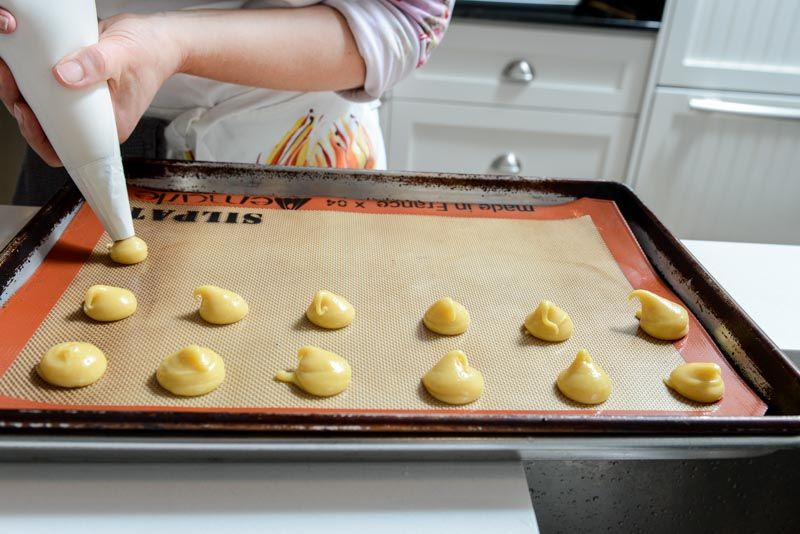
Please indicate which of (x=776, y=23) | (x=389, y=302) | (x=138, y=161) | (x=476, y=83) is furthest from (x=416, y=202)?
(x=776, y=23)

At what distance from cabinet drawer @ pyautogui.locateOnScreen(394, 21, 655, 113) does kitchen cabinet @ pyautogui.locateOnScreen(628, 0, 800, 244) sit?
6 centimetres

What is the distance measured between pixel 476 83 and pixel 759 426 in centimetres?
120

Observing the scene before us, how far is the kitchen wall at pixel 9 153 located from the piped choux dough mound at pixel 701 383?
1.01 meters

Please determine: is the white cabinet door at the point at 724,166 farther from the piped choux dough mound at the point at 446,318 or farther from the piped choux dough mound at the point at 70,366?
the piped choux dough mound at the point at 70,366

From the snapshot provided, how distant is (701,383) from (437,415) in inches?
9.0

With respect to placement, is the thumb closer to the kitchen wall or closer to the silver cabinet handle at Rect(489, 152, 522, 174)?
the kitchen wall

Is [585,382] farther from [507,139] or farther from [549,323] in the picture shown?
[507,139]

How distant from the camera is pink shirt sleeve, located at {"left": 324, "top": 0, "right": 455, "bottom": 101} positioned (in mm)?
823

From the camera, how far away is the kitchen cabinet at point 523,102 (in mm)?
1505

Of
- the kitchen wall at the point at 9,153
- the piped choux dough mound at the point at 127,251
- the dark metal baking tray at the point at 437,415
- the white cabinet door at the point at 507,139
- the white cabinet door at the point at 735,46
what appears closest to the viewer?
the dark metal baking tray at the point at 437,415

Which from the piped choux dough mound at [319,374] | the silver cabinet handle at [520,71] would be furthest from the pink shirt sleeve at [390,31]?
the silver cabinet handle at [520,71]

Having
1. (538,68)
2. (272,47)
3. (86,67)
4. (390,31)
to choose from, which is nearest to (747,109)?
(538,68)

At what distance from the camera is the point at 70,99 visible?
22.3 inches

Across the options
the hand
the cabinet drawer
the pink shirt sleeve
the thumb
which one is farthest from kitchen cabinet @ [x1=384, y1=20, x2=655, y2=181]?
the thumb
